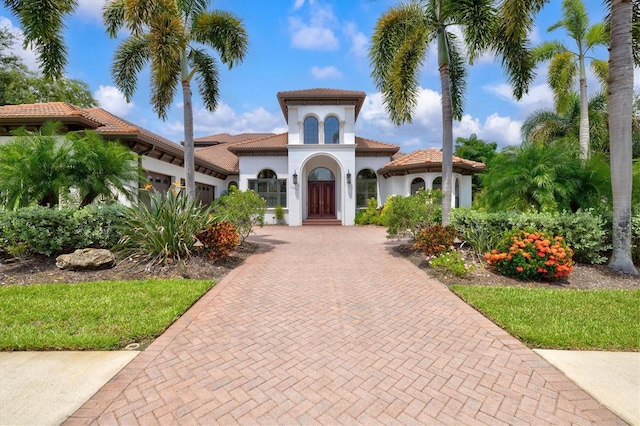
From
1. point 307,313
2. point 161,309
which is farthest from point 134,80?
point 307,313

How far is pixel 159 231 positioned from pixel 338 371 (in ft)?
20.1

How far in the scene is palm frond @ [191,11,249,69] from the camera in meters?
11.1

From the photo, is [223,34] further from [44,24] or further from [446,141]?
[446,141]

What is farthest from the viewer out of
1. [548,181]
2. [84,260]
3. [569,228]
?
[548,181]

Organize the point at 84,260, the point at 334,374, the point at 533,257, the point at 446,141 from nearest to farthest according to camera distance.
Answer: the point at 334,374 < the point at 533,257 < the point at 84,260 < the point at 446,141

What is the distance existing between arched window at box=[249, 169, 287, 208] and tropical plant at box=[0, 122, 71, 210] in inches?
497

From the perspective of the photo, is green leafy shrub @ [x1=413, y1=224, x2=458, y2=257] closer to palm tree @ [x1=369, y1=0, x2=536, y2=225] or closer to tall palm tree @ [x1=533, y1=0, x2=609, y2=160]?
palm tree @ [x1=369, y1=0, x2=536, y2=225]

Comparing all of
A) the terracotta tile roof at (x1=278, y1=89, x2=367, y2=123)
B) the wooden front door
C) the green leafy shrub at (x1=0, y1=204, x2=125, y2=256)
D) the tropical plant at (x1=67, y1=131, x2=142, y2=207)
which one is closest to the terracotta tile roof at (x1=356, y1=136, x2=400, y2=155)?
the terracotta tile roof at (x1=278, y1=89, x2=367, y2=123)

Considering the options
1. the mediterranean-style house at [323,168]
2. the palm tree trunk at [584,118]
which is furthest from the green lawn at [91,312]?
the palm tree trunk at [584,118]

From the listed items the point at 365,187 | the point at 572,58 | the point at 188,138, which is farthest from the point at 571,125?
the point at 188,138

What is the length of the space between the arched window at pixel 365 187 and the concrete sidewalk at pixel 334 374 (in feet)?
51.6

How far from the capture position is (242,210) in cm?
1020

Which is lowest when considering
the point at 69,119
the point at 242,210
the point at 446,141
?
the point at 242,210

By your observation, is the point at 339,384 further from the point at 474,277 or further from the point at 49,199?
the point at 49,199
